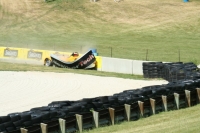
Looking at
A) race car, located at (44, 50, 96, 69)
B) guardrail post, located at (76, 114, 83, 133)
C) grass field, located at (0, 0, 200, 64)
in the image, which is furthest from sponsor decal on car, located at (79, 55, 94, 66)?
guardrail post, located at (76, 114, 83, 133)

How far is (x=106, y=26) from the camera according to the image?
56.3 meters

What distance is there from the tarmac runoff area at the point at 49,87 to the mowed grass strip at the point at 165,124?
19.1 ft

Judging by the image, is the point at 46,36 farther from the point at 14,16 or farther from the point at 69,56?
the point at 69,56

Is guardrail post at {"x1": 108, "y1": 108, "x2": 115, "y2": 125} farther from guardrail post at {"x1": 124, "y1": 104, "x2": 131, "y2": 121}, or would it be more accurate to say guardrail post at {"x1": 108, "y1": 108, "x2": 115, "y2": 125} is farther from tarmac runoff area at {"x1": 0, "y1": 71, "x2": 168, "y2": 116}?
tarmac runoff area at {"x1": 0, "y1": 71, "x2": 168, "y2": 116}

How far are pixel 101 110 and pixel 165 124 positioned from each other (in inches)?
81.8

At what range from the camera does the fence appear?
139 ft

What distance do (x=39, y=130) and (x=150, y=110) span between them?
5047 mm

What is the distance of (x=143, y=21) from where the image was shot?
56.4m

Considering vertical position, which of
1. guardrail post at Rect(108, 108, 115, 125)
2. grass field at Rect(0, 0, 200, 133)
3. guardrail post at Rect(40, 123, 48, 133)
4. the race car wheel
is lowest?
guardrail post at Rect(40, 123, 48, 133)

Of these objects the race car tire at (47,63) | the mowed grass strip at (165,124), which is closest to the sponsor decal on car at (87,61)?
the race car tire at (47,63)

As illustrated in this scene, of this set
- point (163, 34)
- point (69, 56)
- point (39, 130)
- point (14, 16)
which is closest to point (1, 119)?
point (39, 130)

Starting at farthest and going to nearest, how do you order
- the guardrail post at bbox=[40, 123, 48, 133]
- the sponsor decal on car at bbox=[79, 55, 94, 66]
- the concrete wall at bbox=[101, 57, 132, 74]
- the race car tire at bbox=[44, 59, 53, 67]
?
1. the race car tire at bbox=[44, 59, 53, 67]
2. the sponsor decal on car at bbox=[79, 55, 94, 66]
3. the concrete wall at bbox=[101, 57, 132, 74]
4. the guardrail post at bbox=[40, 123, 48, 133]

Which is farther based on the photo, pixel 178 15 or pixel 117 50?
pixel 178 15

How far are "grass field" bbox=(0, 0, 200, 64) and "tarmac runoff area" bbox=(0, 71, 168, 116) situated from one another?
42.5ft
